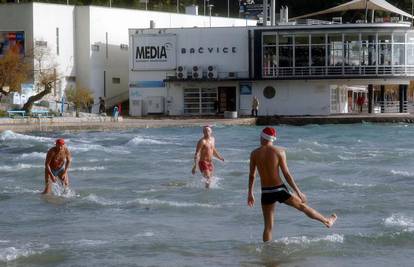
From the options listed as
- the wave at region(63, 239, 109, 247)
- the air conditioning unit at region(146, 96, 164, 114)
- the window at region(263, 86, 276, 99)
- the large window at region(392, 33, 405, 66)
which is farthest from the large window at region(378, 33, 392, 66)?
the wave at region(63, 239, 109, 247)

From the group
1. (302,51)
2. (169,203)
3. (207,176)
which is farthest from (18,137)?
(302,51)

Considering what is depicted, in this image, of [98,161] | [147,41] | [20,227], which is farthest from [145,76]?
[20,227]

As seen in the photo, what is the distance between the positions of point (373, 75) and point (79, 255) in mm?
47956

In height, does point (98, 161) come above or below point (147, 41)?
below

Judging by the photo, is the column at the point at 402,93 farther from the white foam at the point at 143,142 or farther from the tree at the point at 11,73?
the white foam at the point at 143,142

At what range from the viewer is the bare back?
13.4 metres

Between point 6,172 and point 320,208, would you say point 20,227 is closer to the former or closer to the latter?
point 320,208

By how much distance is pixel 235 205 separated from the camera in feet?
63.2

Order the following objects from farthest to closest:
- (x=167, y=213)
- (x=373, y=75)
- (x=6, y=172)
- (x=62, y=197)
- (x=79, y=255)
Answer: (x=373, y=75) < (x=6, y=172) < (x=62, y=197) < (x=167, y=213) < (x=79, y=255)

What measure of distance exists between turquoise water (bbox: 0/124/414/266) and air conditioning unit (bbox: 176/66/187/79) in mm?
26731

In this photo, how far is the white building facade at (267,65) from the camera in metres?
60.5

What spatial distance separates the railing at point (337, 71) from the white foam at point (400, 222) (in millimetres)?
43364

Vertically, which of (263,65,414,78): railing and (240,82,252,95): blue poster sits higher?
(263,65,414,78): railing

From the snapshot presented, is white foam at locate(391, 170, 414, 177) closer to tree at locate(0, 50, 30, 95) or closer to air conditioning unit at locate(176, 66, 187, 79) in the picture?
tree at locate(0, 50, 30, 95)
